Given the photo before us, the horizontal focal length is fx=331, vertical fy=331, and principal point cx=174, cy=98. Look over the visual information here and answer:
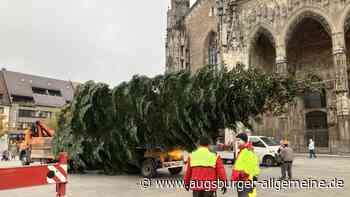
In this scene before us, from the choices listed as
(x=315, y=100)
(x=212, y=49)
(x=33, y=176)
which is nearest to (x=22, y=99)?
(x=212, y=49)

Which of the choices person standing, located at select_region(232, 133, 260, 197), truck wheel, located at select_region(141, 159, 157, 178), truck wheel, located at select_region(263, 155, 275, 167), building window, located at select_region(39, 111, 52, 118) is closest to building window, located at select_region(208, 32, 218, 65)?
truck wheel, located at select_region(263, 155, 275, 167)

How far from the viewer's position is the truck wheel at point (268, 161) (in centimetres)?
1714

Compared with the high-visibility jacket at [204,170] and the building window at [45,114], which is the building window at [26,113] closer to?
the building window at [45,114]

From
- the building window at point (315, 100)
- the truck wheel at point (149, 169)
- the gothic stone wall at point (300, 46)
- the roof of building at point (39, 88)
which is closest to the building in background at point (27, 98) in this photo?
the roof of building at point (39, 88)

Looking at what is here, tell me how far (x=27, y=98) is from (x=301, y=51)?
40.6 metres

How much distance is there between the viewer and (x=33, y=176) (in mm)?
5125

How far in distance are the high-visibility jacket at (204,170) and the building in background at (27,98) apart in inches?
1647

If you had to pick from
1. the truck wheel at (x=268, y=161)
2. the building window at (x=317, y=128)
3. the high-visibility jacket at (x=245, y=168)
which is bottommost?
the truck wheel at (x=268, y=161)

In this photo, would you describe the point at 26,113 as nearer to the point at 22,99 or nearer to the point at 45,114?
the point at 22,99

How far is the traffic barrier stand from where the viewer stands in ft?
15.1

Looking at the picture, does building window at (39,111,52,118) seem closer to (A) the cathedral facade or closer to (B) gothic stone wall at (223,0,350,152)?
(A) the cathedral facade

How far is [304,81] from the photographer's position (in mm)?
12320

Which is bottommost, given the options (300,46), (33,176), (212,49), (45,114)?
(33,176)

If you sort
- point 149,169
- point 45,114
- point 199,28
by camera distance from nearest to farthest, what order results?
point 149,169
point 199,28
point 45,114
